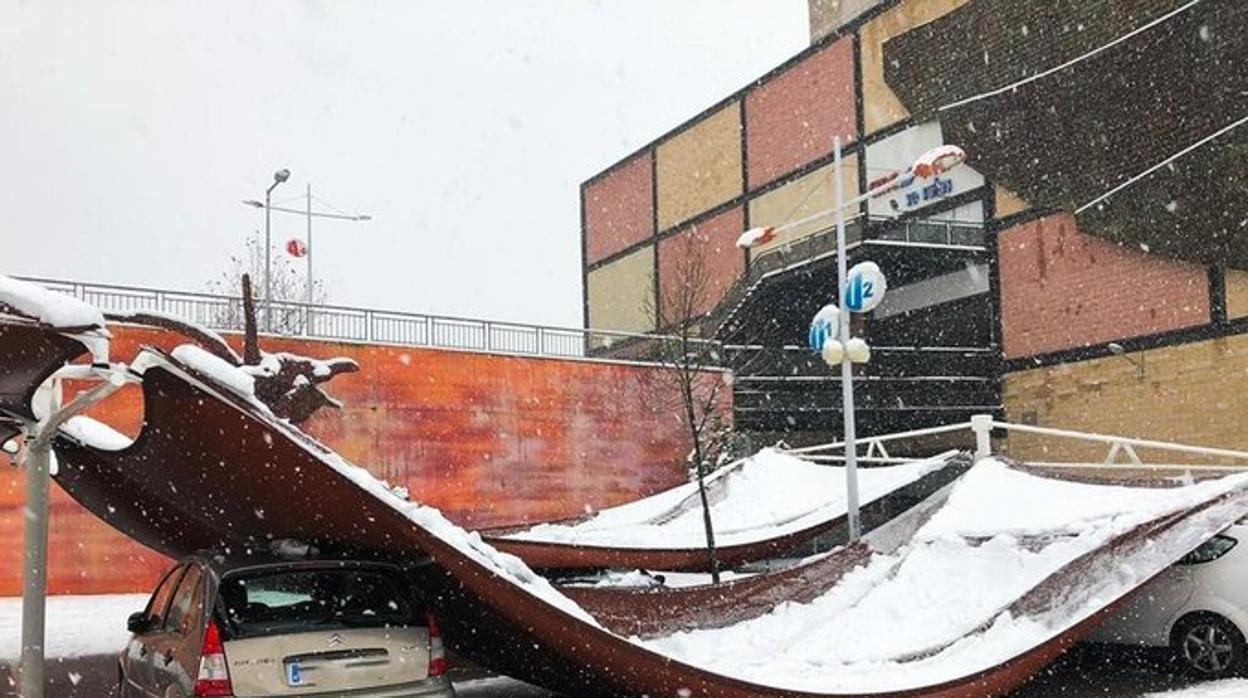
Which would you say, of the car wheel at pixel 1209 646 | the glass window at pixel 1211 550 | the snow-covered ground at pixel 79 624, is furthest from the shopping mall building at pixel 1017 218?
the car wheel at pixel 1209 646

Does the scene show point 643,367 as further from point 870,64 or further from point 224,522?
point 224,522

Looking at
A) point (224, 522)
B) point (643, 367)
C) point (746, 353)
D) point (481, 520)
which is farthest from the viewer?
point (746, 353)

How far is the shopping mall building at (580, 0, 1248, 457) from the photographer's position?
2605 centimetres

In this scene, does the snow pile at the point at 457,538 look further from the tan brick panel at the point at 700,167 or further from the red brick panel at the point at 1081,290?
the tan brick panel at the point at 700,167

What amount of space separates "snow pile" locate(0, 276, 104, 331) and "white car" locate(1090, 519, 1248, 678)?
26.5ft

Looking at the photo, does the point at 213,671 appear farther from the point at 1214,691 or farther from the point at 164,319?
the point at 1214,691

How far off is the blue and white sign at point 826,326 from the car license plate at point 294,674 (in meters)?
12.0

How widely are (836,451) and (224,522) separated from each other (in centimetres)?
2046

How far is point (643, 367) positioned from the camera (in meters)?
29.6

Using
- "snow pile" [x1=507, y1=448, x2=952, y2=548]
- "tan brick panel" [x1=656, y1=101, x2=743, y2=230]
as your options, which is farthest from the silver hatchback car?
"tan brick panel" [x1=656, y1=101, x2=743, y2=230]

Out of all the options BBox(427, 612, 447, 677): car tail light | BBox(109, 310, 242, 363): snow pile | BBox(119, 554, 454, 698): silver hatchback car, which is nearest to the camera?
BBox(119, 554, 454, 698): silver hatchback car

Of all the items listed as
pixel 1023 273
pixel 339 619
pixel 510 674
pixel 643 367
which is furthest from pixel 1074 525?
pixel 1023 273

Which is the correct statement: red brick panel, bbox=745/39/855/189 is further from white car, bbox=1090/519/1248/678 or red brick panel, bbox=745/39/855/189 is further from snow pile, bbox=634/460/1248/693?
white car, bbox=1090/519/1248/678

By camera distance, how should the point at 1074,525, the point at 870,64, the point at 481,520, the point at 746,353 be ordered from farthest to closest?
the point at 870,64 < the point at 746,353 < the point at 481,520 < the point at 1074,525
